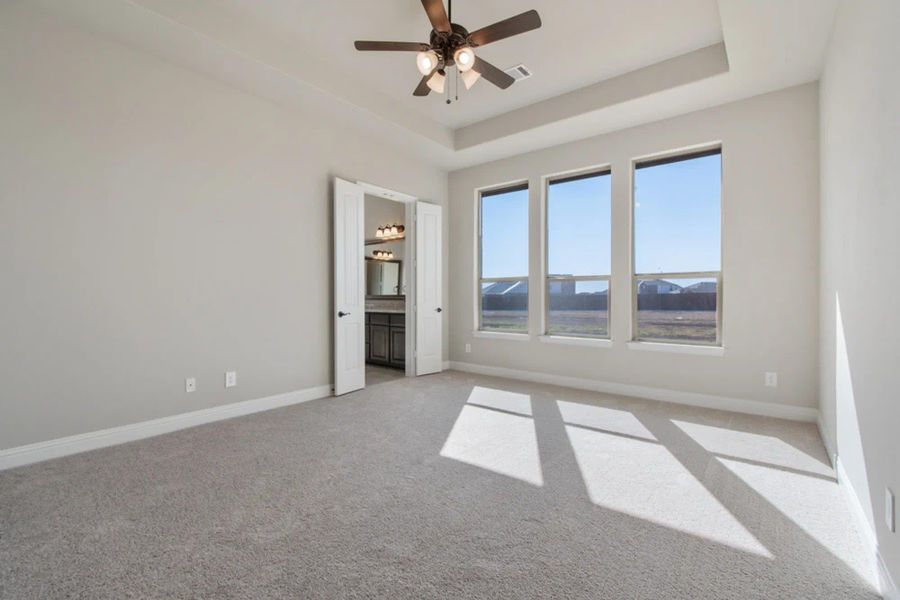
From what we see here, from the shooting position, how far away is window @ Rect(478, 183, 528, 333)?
5.50 meters

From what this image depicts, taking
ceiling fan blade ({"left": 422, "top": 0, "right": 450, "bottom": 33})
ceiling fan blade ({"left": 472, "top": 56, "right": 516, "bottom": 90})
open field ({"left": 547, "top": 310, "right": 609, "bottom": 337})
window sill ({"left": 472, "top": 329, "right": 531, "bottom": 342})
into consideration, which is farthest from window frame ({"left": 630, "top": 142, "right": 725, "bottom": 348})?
ceiling fan blade ({"left": 422, "top": 0, "right": 450, "bottom": 33})

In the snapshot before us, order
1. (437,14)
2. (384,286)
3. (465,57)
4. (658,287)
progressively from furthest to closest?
(384,286), (658,287), (465,57), (437,14)

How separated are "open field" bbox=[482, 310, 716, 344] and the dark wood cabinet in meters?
1.49

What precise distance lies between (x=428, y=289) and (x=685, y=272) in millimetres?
3035

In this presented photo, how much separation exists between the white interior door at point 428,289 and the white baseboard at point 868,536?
4.11 meters

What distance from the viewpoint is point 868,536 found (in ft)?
5.84

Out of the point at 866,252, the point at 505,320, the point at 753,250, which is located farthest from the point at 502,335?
the point at 866,252

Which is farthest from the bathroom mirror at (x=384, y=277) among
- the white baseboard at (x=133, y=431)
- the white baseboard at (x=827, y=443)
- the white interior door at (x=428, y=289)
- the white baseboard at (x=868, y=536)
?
the white baseboard at (x=868, y=536)

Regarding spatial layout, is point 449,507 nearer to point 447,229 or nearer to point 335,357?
point 335,357

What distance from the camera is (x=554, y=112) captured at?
4.36 m

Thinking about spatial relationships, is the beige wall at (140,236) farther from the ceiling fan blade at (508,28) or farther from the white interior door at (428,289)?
the ceiling fan blade at (508,28)

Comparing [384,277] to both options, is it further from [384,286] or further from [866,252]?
[866,252]

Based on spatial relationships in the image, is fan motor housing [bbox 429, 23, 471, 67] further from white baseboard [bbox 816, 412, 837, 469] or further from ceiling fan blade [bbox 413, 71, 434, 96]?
white baseboard [bbox 816, 412, 837, 469]

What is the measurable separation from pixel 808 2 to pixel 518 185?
10.6ft
